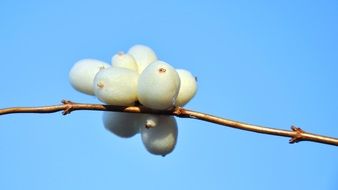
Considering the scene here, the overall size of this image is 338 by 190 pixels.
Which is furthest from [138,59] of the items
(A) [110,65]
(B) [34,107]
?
(B) [34,107]

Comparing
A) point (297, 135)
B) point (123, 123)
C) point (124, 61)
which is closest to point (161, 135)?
point (123, 123)

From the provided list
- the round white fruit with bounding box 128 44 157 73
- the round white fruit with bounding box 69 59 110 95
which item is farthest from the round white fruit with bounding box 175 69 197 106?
the round white fruit with bounding box 69 59 110 95

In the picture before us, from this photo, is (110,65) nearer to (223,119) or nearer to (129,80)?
(129,80)

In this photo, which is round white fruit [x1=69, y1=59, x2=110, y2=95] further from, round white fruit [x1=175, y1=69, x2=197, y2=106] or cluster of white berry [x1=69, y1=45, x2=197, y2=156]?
round white fruit [x1=175, y1=69, x2=197, y2=106]

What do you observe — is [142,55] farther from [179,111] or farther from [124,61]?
[179,111]

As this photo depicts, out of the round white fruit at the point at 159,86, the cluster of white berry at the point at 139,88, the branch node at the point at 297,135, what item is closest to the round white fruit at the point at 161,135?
the cluster of white berry at the point at 139,88
